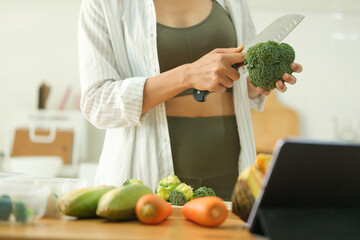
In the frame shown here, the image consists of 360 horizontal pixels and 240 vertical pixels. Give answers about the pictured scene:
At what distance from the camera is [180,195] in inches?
37.9

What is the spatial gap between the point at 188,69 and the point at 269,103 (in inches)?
108

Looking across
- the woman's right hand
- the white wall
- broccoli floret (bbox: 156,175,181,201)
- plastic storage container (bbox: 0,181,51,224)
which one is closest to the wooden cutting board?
the white wall

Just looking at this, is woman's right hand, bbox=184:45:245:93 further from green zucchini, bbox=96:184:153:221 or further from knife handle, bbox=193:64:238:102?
green zucchini, bbox=96:184:153:221

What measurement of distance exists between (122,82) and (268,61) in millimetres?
441

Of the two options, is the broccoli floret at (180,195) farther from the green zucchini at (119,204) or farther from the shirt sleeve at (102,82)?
the shirt sleeve at (102,82)

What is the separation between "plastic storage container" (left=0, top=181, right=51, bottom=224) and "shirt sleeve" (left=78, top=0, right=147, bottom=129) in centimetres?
54

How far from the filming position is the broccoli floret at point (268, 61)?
1058 mm

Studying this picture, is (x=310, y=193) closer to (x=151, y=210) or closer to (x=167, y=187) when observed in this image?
(x=151, y=210)

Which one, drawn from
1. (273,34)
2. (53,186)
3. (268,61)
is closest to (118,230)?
(53,186)

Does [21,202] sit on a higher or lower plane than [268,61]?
lower

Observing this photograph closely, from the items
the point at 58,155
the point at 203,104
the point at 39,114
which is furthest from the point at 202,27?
the point at 39,114

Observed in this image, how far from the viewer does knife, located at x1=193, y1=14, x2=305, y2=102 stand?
126 centimetres

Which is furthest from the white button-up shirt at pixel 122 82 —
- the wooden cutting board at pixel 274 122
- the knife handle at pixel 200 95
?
the wooden cutting board at pixel 274 122

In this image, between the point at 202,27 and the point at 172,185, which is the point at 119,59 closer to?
the point at 202,27
